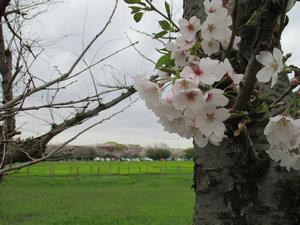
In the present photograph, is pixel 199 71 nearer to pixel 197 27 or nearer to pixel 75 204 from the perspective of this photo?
pixel 197 27

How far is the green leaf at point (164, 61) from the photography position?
1.06 m

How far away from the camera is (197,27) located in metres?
0.99

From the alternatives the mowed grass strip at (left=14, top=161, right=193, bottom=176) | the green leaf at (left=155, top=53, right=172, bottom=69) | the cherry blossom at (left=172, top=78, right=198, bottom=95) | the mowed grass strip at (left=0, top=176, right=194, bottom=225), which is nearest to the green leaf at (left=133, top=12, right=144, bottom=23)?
the green leaf at (left=155, top=53, right=172, bottom=69)

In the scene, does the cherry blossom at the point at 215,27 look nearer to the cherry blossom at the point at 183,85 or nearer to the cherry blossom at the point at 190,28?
the cherry blossom at the point at 190,28

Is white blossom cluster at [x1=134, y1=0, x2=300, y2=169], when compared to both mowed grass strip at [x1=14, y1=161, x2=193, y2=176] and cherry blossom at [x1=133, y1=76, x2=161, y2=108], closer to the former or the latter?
cherry blossom at [x1=133, y1=76, x2=161, y2=108]

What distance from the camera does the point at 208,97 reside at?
2.67 ft

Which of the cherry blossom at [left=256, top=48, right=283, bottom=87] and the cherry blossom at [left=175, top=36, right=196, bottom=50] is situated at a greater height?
the cherry blossom at [left=175, top=36, right=196, bottom=50]

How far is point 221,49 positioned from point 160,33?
0.66 feet

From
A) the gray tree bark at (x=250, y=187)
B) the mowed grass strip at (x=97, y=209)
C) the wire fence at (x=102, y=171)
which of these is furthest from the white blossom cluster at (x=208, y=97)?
the wire fence at (x=102, y=171)

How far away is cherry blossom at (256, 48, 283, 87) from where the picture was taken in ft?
2.72

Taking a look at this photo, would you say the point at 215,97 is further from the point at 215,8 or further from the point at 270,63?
the point at 215,8

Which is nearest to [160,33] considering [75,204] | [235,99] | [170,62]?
→ [170,62]

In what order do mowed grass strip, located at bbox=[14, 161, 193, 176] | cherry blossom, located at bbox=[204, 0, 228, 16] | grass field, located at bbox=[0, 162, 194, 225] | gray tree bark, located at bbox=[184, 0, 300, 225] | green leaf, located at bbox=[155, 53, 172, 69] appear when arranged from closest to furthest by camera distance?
cherry blossom, located at bbox=[204, 0, 228, 16] → green leaf, located at bbox=[155, 53, 172, 69] → gray tree bark, located at bbox=[184, 0, 300, 225] → grass field, located at bbox=[0, 162, 194, 225] → mowed grass strip, located at bbox=[14, 161, 193, 176]

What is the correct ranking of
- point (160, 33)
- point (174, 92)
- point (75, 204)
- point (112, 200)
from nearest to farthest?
point (174, 92) → point (160, 33) → point (75, 204) → point (112, 200)
